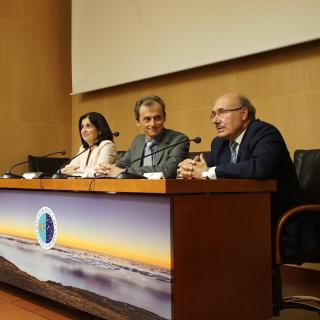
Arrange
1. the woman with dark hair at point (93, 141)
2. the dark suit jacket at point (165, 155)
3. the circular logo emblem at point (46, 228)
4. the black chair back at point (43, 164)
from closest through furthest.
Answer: the circular logo emblem at point (46, 228)
the dark suit jacket at point (165, 155)
the woman with dark hair at point (93, 141)
the black chair back at point (43, 164)

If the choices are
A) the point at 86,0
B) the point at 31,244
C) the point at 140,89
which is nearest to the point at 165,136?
the point at 31,244

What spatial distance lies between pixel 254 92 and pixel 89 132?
1.33 meters

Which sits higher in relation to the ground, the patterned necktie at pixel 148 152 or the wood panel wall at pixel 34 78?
the wood panel wall at pixel 34 78

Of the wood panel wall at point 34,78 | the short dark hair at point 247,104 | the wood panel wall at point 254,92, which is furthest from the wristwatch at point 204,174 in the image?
the wood panel wall at point 34,78

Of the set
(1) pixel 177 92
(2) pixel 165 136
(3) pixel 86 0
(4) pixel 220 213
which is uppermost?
(3) pixel 86 0

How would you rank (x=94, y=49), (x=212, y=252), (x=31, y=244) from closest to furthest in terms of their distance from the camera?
1. (x=212, y=252)
2. (x=31, y=244)
3. (x=94, y=49)

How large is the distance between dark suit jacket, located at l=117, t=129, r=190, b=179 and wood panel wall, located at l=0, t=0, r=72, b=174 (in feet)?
9.00

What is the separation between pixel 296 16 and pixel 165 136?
4.20ft

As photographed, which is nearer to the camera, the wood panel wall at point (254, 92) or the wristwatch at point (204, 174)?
the wristwatch at point (204, 174)

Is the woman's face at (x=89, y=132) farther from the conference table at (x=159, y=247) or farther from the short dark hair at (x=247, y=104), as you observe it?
the short dark hair at (x=247, y=104)

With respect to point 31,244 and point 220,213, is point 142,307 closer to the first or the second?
point 220,213

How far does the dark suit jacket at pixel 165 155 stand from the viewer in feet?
9.11

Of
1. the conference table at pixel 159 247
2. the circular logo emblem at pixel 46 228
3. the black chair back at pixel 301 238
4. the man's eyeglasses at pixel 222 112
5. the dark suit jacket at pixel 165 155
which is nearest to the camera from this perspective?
the conference table at pixel 159 247

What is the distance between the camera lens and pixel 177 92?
4434mm
